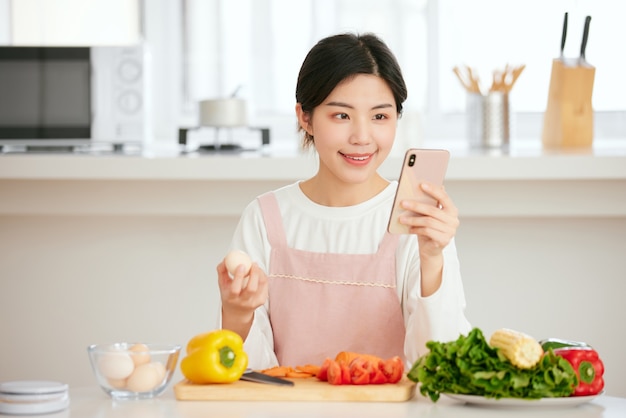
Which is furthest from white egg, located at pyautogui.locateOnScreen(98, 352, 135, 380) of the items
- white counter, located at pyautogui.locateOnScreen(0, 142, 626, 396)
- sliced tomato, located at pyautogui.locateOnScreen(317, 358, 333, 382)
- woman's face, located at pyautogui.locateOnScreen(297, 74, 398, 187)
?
white counter, located at pyautogui.locateOnScreen(0, 142, 626, 396)

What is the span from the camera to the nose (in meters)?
1.76

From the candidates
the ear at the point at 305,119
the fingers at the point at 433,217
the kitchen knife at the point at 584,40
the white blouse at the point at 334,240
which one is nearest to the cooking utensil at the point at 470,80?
the kitchen knife at the point at 584,40

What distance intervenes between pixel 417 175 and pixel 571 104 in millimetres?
1438

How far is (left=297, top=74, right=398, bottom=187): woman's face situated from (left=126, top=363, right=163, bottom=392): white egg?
1.70 ft

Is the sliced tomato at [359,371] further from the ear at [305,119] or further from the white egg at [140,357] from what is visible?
the ear at [305,119]

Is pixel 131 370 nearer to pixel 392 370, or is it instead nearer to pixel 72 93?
pixel 392 370

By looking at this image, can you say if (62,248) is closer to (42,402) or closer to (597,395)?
(42,402)

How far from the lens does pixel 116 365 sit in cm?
148

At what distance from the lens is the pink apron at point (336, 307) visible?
6.06 feet

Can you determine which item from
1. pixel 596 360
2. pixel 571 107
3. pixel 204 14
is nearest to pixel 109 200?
pixel 204 14

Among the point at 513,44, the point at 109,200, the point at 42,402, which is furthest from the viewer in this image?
the point at 513,44

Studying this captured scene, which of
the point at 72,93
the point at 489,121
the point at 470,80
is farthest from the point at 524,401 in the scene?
the point at 72,93

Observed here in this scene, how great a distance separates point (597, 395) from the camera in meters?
1.46

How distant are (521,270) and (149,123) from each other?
1144mm
